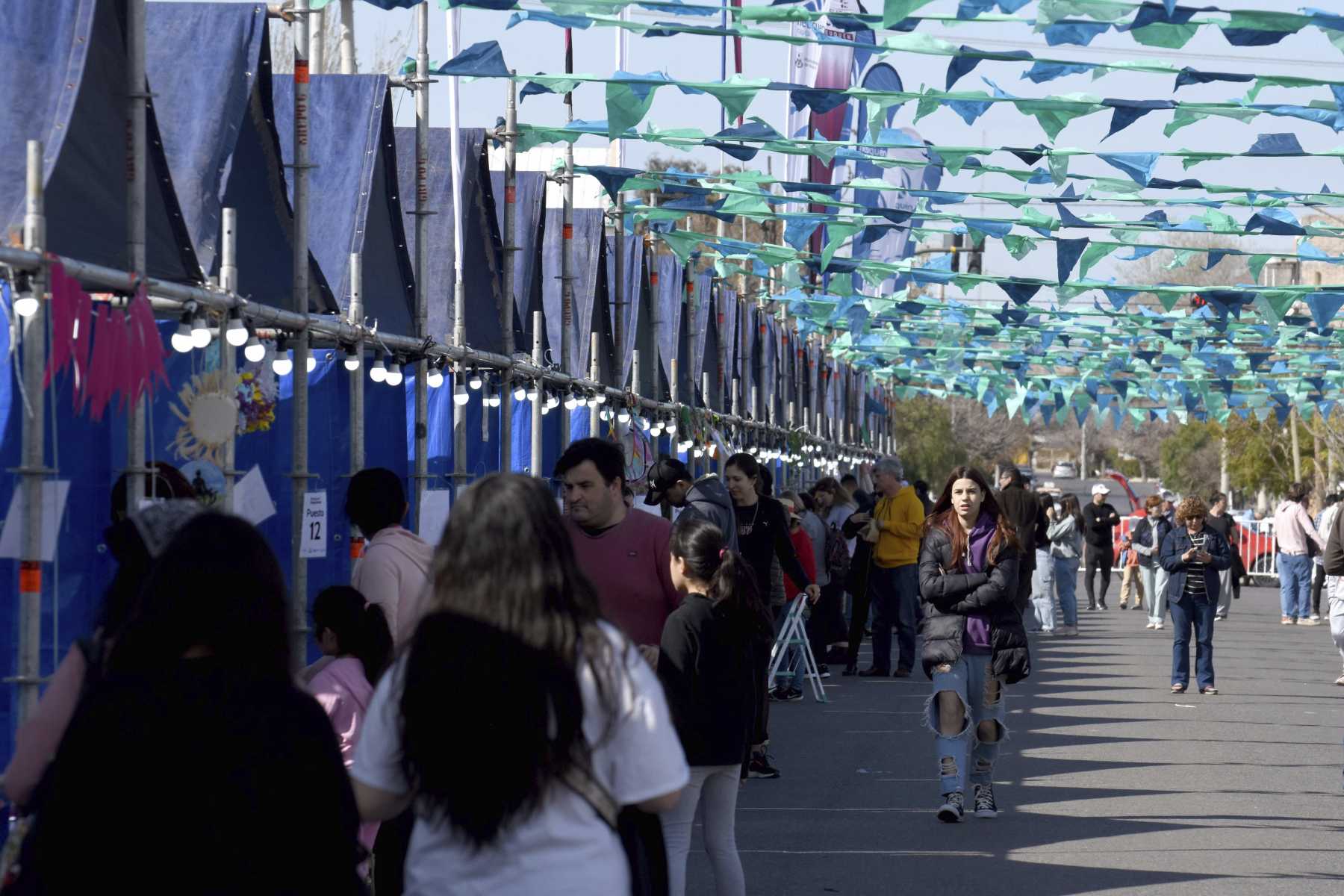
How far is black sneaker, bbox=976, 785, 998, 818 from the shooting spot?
32.2 feet

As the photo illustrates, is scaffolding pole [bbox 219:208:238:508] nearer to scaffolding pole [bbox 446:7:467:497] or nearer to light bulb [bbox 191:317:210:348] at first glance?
light bulb [bbox 191:317:210:348]

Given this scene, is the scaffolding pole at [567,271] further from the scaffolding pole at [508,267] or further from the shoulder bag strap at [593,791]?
the shoulder bag strap at [593,791]

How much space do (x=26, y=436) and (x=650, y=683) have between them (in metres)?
3.00

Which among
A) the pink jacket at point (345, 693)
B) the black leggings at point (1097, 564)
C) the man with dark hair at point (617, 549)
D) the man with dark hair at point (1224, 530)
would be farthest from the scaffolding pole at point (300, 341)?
the black leggings at point (1097, 564)

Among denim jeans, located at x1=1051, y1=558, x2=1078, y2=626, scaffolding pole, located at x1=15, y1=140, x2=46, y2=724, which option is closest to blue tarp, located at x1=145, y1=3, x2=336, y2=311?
scaffolding pole, located at x1=15, y1=140, x2=46, y2=724

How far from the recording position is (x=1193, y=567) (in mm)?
15438

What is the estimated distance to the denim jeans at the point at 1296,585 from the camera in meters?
26.9

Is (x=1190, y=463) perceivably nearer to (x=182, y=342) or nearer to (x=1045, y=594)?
(x=1045, y=594)

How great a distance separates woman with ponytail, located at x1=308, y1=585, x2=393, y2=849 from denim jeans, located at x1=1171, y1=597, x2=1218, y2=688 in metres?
10.6

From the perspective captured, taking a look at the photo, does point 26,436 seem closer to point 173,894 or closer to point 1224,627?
point 173,894

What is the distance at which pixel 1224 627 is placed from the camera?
26.1m

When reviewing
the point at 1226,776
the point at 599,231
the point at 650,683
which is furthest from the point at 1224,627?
the point at 650,683

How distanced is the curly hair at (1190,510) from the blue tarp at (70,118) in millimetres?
10945

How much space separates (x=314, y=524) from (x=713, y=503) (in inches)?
74.8
